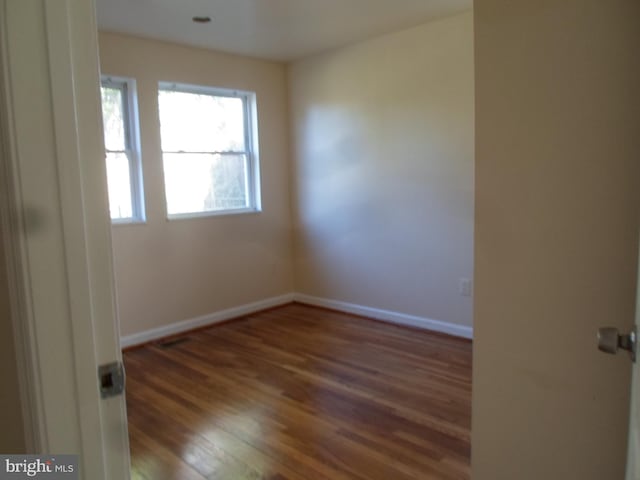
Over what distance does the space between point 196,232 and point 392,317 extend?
6.53 feet

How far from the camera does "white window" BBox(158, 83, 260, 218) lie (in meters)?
4.36

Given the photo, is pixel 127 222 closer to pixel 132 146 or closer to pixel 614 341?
pixel 132 146

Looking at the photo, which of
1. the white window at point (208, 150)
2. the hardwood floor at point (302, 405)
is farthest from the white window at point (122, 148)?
the hardwood floor at point (302, 405)

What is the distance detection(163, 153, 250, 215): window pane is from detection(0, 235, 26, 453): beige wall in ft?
11.7

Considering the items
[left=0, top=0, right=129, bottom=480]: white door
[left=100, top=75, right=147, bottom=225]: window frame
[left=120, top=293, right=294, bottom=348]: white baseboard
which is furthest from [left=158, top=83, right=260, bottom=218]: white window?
[left=0, top=0, right=129, bottom=480]: white door

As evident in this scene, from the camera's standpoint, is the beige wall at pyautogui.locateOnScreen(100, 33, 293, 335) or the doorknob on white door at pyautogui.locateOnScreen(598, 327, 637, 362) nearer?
the doorknob on white door at pyautogui.locateOnScreen(598, 327, 637, 362)

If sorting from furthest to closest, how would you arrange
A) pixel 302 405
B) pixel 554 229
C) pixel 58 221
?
pixel 302 405, pixel 554 229, pixel 58 221

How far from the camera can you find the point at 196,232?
4516 mm

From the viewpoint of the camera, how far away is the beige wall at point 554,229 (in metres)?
1.20

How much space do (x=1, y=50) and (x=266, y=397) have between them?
2649 mm

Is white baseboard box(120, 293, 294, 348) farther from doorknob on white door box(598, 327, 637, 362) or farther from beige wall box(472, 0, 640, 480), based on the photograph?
doorknob on white door box(598, 327, 637, 362)

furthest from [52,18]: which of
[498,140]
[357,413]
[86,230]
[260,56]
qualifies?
[260,56]

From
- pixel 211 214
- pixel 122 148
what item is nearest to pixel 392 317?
pixel 211 214

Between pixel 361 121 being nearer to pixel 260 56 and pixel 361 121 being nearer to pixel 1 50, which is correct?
pixel 260 56
